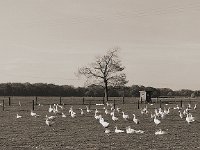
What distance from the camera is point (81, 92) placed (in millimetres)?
140250

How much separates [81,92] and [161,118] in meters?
103

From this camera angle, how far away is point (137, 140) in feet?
73.3

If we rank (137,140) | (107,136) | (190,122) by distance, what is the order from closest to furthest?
(137,140) < (107,136) < (190,122)

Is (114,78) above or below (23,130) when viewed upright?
above

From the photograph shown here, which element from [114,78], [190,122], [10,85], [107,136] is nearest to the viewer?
[107,136]

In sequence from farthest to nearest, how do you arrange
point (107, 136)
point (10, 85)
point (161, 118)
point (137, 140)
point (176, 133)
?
1. point (10, 85)
2. point (161, 118)
3. point (176, 133)
4. point (107, 136)
5. point (137, 140)

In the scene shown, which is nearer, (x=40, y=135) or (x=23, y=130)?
(x=40, y=135)

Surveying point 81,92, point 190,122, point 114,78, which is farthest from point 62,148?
point 81,92

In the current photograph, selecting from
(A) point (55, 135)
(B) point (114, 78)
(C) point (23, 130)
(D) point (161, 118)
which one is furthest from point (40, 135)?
(B) point (114, 78)

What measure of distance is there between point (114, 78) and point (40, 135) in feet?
218

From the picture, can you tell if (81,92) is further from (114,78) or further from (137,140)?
(137,140)

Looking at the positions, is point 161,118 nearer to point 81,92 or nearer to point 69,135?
point 69,135

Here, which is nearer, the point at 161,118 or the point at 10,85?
the point at 161,118

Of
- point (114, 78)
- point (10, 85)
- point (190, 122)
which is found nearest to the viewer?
point (190, 122)
